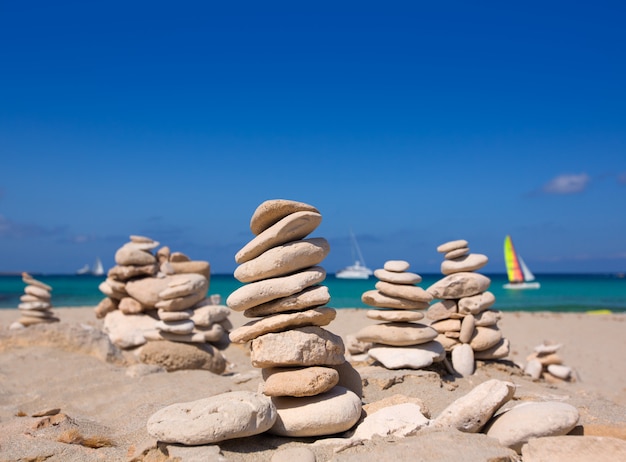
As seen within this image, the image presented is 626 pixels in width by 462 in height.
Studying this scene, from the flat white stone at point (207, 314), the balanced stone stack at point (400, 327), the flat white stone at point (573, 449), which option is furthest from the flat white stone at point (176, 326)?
the flat white stone at point (573, 449)

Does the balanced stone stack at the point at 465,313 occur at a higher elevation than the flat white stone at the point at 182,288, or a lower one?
lower

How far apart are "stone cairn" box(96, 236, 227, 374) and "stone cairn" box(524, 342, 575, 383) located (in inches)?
247

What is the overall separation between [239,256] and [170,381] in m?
3.54

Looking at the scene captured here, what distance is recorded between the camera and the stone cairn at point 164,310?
9984mm

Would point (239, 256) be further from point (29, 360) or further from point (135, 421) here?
point (29, 360)

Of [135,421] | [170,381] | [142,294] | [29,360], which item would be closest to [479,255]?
[170,381]

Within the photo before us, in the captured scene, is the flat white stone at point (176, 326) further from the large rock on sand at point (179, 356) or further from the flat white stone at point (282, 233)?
the flat white stone at point (282, 233)

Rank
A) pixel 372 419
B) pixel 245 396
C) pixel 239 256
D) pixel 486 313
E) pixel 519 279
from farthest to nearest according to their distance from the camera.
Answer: pixel 519 279
pixel 486 313
pixel 239 256
pixel 372 419
pixel 245 396

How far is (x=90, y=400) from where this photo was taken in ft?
24.3

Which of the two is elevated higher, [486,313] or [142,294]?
[142,294]

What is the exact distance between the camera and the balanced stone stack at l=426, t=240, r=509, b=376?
8.81 m

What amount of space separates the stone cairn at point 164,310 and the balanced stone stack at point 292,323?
483 centimetres

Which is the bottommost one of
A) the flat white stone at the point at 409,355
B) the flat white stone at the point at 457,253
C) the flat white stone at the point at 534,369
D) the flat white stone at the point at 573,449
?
the flat white stone at the point at 534,369

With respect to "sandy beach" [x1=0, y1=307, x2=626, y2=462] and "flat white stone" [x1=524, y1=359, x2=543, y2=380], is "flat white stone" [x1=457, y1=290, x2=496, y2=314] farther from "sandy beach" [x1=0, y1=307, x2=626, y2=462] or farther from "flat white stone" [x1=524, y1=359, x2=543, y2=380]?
"flat white stone" [x1=524, y1=359, x2=543, y2=380]
